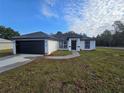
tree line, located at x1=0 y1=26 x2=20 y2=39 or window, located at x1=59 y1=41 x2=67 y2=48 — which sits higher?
tree line, located at x1=0 y1=26 x2=20 y2=39

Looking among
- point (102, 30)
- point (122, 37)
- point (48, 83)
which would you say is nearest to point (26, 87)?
point (48, 83)

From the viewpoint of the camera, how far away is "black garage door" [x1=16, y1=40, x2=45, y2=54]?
1773cm

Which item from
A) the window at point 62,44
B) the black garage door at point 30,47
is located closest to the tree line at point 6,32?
the window at point 62,44

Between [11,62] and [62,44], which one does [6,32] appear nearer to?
[62,44]

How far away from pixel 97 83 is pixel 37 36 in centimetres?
1344

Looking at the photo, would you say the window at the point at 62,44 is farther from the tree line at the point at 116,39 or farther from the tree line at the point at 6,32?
the tree line at the point at 6,32

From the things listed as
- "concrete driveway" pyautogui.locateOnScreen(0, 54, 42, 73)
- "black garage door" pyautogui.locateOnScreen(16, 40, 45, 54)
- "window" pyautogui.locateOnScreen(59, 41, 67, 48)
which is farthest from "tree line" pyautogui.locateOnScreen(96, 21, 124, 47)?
"concrete driveway" pyautogui.locateOnScreen(0, 54, 42, 73)

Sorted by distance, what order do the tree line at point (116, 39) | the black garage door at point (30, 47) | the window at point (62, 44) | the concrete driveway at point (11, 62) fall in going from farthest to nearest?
the tree line at point (116, 39), the window at point (62, 44), the black garage door at point (30, 47), the concrete driveway at point (11, 62)

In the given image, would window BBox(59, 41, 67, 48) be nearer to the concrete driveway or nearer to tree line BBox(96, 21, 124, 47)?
the concrete driveway

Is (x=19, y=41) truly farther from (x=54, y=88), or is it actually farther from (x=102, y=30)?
(x=102, y=30)

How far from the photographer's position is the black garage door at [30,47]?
58.2ft

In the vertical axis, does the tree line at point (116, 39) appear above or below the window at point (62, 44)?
above

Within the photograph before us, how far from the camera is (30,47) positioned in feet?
60.3

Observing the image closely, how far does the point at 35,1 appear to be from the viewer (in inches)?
651
